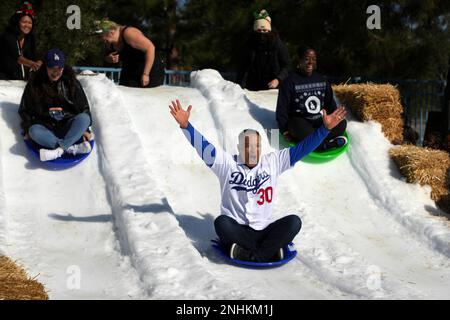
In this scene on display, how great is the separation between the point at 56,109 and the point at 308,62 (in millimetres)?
2716

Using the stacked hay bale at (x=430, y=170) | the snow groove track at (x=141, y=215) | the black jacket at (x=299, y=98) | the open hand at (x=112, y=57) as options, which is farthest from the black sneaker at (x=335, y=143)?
the open hand at (x=112, y=57)

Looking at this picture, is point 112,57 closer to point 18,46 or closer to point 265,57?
point 18,46

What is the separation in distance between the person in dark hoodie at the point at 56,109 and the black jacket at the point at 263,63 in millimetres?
2738

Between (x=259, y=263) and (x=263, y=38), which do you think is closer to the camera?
(x=259, y=263)

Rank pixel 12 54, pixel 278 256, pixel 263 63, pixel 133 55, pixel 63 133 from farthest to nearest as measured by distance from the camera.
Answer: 1. pixel 263 63
2. pixel 12 54
3. pixel 133 55
4. pixel 63 133
5. pixel 278 256

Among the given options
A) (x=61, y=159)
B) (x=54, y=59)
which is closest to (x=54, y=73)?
(x=54, y=59)

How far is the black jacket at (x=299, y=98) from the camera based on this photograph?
809cm

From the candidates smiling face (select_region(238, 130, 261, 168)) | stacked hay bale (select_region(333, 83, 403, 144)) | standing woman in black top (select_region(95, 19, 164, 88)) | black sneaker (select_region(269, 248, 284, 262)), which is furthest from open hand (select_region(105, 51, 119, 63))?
black sneaker (select_region(269, 248, 284, 262))

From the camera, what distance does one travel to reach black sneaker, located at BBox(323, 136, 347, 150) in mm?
8016

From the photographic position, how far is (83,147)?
7.26m

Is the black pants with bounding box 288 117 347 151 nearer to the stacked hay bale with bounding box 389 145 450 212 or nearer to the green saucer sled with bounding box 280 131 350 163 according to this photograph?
the green saucer sled with bounding box 280 131 350 163

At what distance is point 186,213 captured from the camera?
686 centimetres

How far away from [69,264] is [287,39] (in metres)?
9.46
